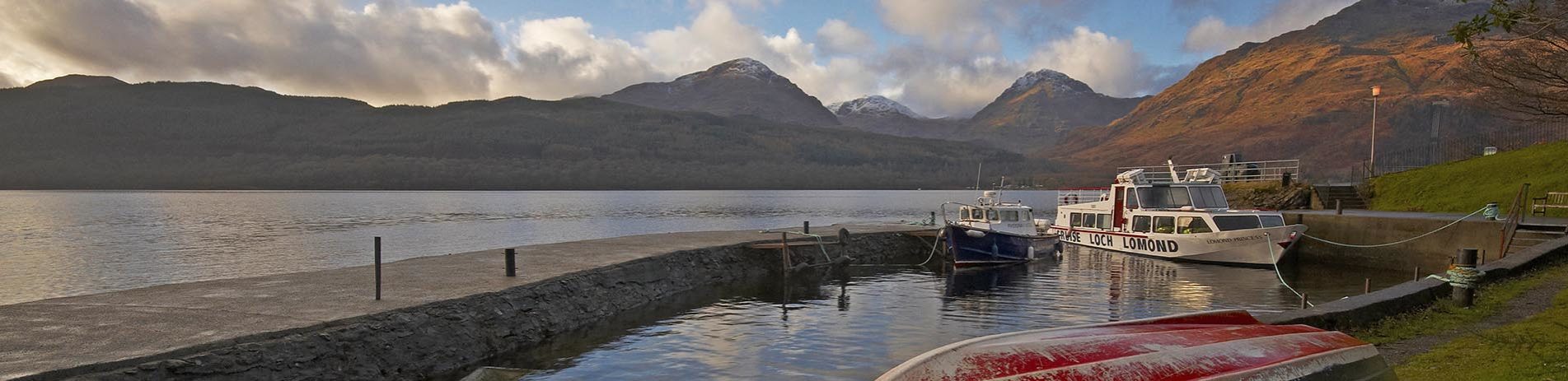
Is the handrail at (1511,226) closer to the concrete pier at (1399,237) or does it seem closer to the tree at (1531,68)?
the concrete pier at (1399,237)

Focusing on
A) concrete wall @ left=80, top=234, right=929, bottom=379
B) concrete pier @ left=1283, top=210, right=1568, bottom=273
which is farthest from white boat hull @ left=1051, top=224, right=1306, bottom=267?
concrete wall @ left=80, top=234, right=929, bottom=379

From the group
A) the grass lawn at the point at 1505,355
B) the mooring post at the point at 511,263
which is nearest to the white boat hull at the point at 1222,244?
the grass lawn at the point at 1505,355

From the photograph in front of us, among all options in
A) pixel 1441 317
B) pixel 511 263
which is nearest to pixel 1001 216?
pixel 1441 317

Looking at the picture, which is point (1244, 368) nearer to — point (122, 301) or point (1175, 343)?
point (1175, 343)

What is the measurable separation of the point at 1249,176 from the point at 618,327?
140 feet

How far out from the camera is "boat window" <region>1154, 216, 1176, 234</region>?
35.4 metres

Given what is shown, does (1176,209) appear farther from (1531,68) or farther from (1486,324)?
(1486,324)

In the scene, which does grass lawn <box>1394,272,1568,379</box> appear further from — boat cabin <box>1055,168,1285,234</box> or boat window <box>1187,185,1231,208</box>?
boat window <box>1187,185,1231,208</box>

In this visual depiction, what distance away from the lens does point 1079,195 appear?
49531 mm

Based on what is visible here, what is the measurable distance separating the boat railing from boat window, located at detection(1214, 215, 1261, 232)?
27.1 feet

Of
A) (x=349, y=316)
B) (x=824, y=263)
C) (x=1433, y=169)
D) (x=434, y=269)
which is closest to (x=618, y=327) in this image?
(x=434, y=269)

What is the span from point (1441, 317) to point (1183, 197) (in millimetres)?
24047

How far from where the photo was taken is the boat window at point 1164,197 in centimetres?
3500

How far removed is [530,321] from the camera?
17094 millimetres
